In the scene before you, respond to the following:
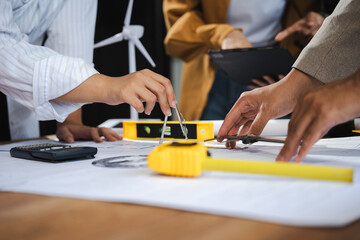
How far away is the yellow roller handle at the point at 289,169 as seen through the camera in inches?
15.5

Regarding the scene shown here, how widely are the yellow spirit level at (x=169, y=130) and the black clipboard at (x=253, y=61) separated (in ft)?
1.31

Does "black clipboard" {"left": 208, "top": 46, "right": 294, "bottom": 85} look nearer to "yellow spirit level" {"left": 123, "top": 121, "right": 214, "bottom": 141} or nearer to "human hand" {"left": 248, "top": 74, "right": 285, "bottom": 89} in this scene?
"human hand" {"left": 248, "top": 74, "right": 285, "bottom": 89}

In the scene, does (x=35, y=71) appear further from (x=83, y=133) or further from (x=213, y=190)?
(x=213, y=190)

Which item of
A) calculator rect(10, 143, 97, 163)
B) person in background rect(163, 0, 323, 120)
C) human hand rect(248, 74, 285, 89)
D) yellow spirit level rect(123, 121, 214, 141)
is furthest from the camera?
person in background rect(163, 0, 323, 120)

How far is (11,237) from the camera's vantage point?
0.30 m

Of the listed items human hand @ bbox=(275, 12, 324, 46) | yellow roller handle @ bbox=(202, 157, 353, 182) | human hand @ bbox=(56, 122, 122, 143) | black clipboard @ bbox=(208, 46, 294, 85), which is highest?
human hand @ bbox=(275, 12, 324, 46)

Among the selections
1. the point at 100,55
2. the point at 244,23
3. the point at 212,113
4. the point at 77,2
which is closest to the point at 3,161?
the point at 77,2

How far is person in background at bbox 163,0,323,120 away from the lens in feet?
5.28

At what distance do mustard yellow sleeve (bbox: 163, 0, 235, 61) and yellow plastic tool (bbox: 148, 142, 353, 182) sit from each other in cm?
117

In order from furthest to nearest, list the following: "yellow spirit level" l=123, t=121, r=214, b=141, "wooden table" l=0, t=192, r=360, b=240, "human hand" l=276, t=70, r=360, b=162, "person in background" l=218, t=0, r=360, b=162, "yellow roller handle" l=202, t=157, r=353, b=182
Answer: "yellow spirit level" l=123, t=121, r=214, b=141, "person in background" l=218, t=0, r=360, b=162, "human hand" l=276, t=70, r=360, b=162, "yellow roller handle" l=202, t=157, r=353, b=182, "wooden table" l=0, t=192, r=360, b=240

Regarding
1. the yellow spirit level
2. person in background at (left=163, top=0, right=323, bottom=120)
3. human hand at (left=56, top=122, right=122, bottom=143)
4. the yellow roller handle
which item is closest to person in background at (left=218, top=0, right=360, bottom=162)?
the yellow spirit level

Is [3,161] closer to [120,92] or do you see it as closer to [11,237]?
[120,92]

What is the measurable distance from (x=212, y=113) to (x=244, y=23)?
0.45m

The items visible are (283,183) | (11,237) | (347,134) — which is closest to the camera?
(11,237)
